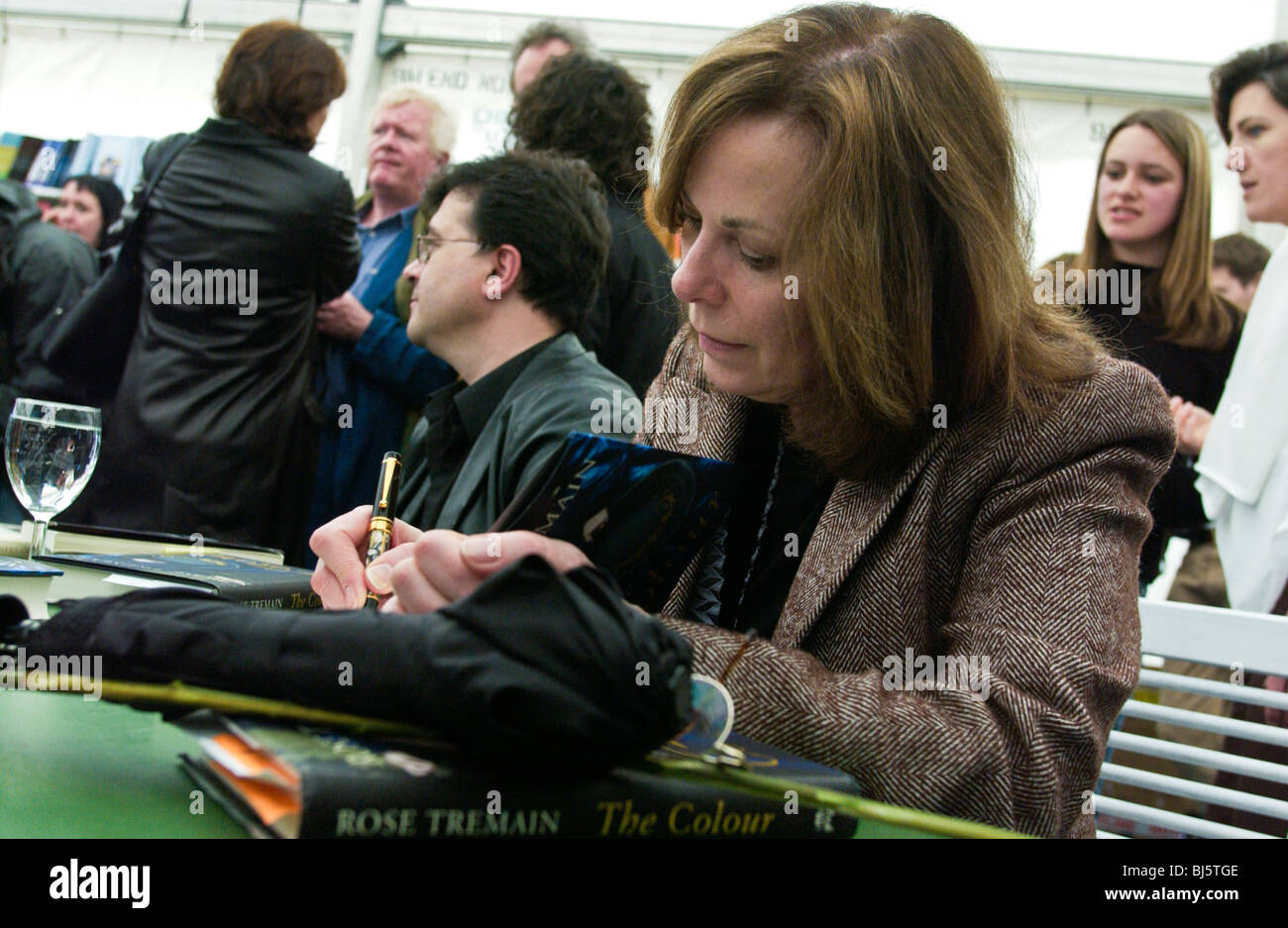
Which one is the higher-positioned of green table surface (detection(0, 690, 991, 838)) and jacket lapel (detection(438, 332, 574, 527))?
jacket lapel (detection(438, 332, 574, 527))

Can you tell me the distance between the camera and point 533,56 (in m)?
3.44

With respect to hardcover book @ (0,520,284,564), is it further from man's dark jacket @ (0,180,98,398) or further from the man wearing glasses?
man's dark jacket @ (0,180,98,398)

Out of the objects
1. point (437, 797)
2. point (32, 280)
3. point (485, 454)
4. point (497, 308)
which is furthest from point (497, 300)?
point (32, 280)

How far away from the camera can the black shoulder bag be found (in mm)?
2947

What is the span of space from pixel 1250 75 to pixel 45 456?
2.56 meters

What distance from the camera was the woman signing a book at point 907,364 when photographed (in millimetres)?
1045

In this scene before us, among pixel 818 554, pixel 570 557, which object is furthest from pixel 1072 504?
pixel 570 557

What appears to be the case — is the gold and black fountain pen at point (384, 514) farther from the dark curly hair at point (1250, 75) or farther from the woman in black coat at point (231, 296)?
the dark curly hair at point (1250, 75)

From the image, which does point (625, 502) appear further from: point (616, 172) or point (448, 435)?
point (616, 172)

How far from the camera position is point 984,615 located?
3.39ft

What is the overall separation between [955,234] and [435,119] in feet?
9.37

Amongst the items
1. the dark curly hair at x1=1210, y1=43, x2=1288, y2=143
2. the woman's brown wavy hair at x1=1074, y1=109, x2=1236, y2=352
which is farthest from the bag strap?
the dark curly hair at x1=1210, y1=43, x2=1288, y2=143

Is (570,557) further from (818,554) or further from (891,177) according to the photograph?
(891,177)

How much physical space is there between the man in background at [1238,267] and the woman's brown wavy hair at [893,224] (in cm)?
296
